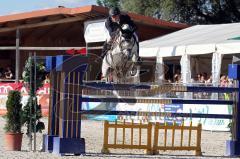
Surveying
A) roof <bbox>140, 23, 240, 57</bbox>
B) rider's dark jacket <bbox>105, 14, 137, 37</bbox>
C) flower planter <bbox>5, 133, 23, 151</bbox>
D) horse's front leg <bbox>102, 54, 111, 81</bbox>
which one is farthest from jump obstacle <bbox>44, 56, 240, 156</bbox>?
roof <bbox>140, 23, 240, 57</bbox>

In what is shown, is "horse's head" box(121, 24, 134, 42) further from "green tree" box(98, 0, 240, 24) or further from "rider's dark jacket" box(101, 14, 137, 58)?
"green tree" box(98, 0, 240, 24)

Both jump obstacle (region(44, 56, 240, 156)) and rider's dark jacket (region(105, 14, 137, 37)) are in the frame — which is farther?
rider's dark jacket (region(105, 14, 137, 37))

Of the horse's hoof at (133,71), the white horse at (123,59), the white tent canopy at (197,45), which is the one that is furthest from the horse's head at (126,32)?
the white tent canopy at (197,45)

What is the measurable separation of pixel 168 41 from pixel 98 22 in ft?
9.18

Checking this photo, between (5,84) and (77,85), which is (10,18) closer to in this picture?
(5,84)

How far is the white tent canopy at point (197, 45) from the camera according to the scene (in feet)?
68.8

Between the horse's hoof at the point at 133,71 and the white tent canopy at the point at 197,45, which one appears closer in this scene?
the horse's hoof at the point at 133,71

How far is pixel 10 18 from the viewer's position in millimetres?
27078

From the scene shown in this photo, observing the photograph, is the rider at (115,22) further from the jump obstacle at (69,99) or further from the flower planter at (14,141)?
the flower planter at (14,141)

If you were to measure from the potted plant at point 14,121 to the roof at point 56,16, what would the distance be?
529 inches

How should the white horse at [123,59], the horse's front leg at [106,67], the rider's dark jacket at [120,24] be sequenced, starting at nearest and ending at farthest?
the white horse at [123,59]
the rider's dark jacket at [120,24]
the horse's front leg at [106,67]

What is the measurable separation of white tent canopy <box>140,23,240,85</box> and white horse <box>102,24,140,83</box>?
727 centimetres

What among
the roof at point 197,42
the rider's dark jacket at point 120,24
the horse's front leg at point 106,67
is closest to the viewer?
the rider's dark jacket at point 120,24

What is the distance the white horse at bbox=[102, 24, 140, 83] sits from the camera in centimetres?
1137
